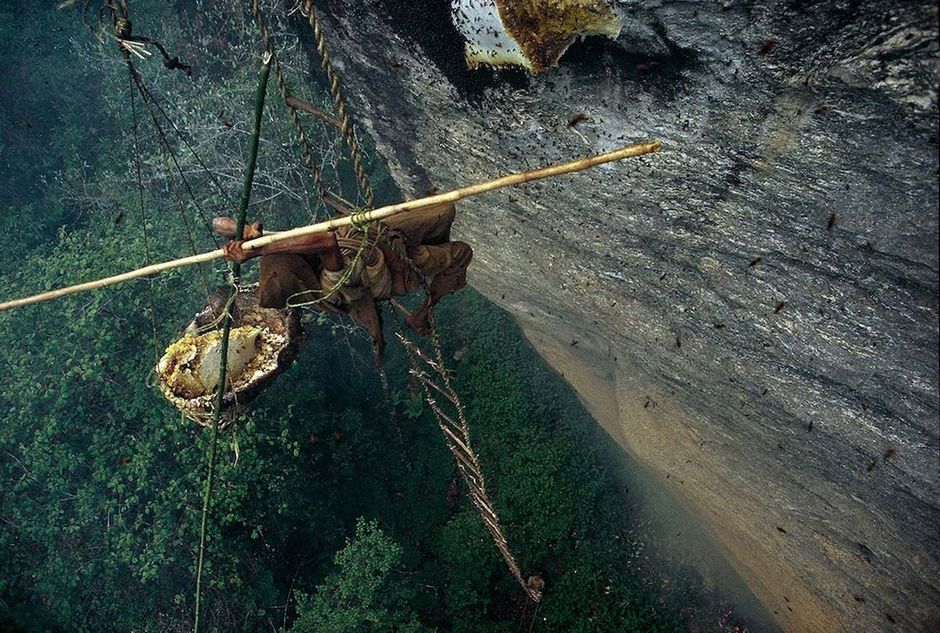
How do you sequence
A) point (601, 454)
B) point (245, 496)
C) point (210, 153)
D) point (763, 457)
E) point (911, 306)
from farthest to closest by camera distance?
point (601, 454)
point (210, 153)
point (245, 496)
point (763, 457)
point (911, 306)

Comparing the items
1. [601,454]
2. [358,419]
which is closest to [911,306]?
[601,454]

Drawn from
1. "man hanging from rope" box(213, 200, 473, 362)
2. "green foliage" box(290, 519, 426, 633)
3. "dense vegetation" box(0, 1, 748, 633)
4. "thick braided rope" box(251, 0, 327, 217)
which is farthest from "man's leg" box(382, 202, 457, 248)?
"green foliage" box(290, 519, 426, 633)

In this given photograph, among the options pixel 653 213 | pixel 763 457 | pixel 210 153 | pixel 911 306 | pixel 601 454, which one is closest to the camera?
pixel 911 306

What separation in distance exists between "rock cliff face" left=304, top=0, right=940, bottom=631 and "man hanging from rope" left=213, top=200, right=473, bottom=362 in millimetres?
1437

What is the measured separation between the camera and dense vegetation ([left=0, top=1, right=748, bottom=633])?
7.80 m

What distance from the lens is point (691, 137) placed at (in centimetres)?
405

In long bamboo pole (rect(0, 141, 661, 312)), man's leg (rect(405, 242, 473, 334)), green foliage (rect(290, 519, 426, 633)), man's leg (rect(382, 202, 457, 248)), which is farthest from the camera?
green foliage (rect(290, 519, 426, 633))

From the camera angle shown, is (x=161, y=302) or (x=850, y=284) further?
(x=161, y=302)

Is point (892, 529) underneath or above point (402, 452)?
above

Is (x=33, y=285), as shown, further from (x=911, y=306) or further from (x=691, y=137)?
(x=911, y=306)

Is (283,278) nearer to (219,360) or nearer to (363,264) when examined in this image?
(363,264)

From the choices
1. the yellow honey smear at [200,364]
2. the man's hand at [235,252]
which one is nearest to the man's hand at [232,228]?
the man's hand at [235,252]

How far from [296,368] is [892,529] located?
7.89 metres

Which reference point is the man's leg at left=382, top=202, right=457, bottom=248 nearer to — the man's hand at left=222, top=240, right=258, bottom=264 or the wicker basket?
the man's hand at left=222, top=240, right=258, bottom=264
